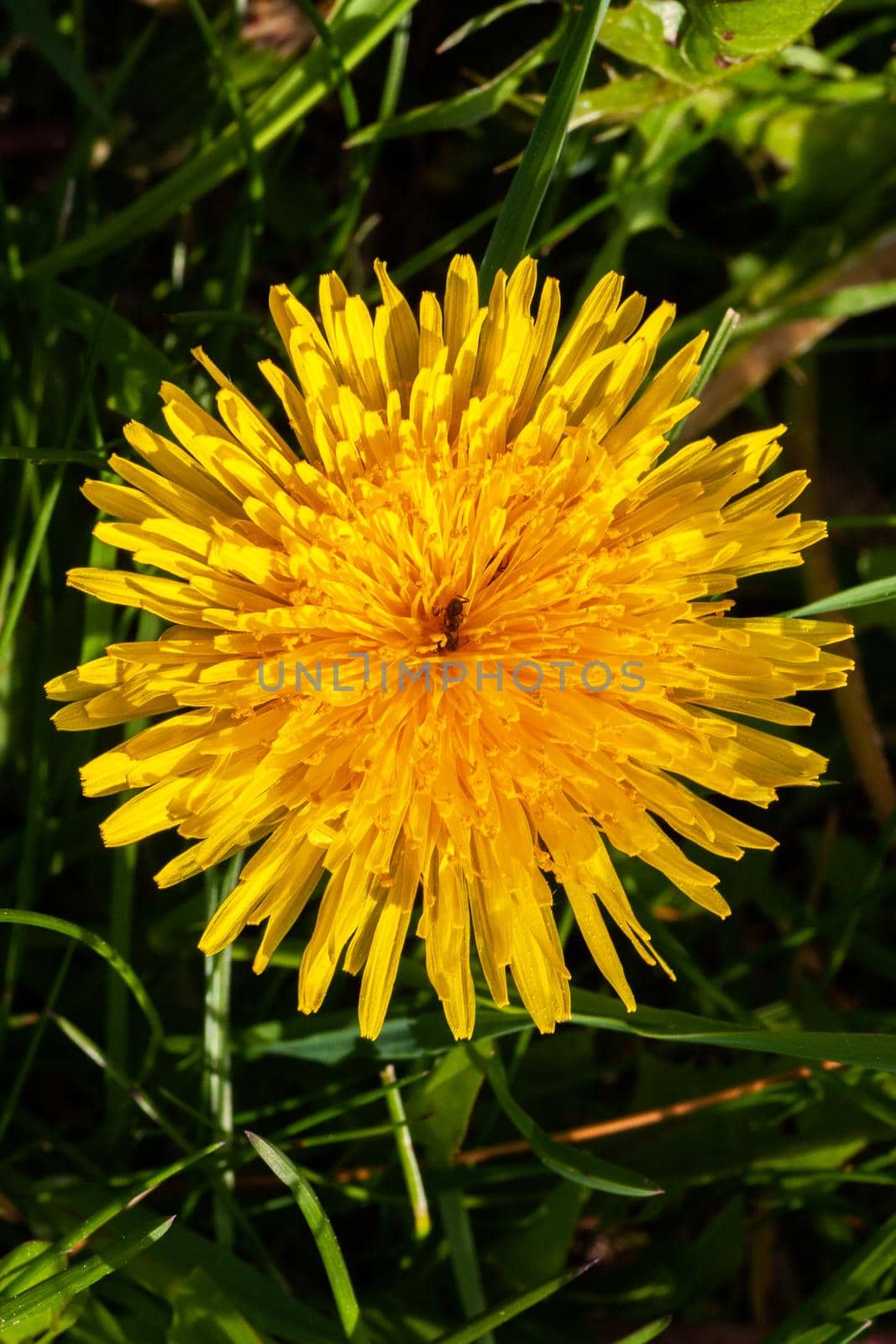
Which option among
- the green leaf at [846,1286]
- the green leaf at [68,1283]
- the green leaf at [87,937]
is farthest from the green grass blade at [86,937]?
the green leaf at [846,1286]

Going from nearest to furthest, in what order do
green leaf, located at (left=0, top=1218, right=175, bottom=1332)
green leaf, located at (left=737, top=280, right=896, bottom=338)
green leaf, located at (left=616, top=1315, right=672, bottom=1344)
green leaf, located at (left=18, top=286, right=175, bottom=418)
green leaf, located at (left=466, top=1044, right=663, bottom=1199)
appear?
green leaf, located at (left=0, top=1218, right=175, bottom=1332), green leaf, located at (left=616, top=1315, right=672, bottom=1344), green leaf, located at (left=466, top=1044, right=663, bottom=1199), green leaf, located at (left=18, top=286, right=175, bottom=418), green leaf, located at (left=737, top=280, right=896, bottom=338)

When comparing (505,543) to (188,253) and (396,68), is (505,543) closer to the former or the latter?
(396,68)

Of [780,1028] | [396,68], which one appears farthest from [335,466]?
[780,1028]

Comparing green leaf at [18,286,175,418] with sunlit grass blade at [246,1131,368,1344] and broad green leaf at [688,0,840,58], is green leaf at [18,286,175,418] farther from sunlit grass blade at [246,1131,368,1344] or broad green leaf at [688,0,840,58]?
sunlit grass blade at [246,1131,368,1344]

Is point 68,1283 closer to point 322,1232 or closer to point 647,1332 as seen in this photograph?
point 322,1232

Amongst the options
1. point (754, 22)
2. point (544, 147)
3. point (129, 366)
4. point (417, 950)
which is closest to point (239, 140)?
point (129, 366)

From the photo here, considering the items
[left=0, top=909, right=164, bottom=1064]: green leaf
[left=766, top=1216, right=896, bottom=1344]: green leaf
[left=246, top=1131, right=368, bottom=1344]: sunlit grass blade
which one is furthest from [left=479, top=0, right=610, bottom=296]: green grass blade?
[left=766, top=1216, right=896, bottom=1344]: green leaf
